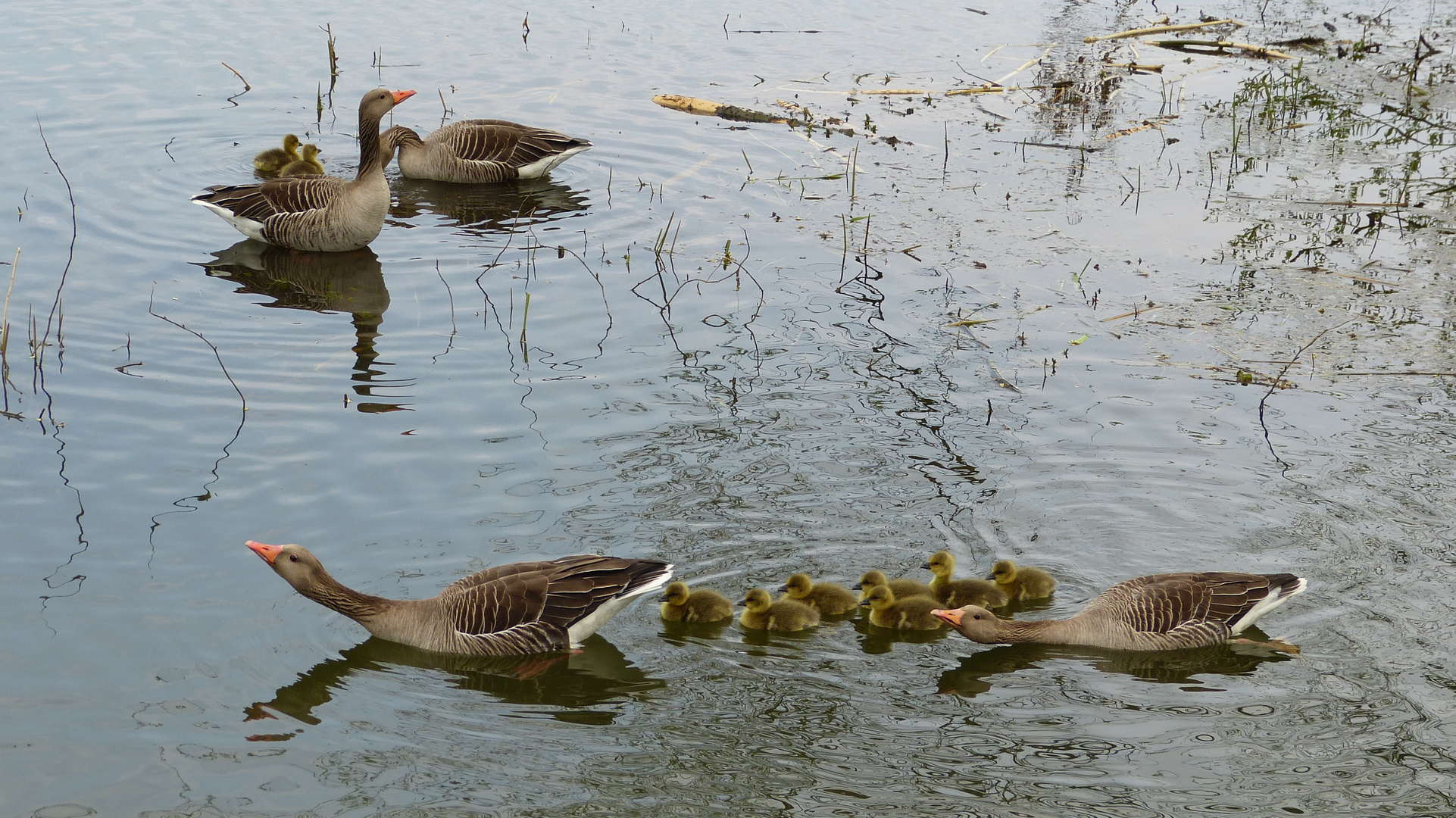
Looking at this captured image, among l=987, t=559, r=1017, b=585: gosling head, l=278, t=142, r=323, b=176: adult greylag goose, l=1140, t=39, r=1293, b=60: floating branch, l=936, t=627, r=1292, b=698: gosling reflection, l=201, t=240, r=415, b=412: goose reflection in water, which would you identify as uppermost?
l=1140, t=39, r=1293, b=60: floating branch

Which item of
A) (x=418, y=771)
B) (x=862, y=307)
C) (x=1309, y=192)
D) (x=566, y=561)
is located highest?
(x=1309, y=192)

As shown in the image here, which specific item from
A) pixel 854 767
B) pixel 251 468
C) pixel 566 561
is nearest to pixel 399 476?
pixel 251 468

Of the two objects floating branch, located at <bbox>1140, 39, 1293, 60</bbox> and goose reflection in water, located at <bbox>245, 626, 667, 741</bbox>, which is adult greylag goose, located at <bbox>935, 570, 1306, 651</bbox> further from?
floating branch, located at <bbox>1140, 39, 1293, 60</bbox>

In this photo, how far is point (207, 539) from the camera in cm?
783

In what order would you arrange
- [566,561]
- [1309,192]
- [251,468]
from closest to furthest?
[566,561]
[251,468]
[1309,192]

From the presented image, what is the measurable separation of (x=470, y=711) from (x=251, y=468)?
292 cm

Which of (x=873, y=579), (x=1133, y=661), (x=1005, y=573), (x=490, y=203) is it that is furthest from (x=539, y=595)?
(x=490, y=203)

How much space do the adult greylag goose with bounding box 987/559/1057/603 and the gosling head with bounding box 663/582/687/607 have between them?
1883mm

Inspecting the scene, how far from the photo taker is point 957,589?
7.82 meters

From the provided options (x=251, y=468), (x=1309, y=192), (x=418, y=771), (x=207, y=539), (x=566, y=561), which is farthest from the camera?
(x=1309, y=192)

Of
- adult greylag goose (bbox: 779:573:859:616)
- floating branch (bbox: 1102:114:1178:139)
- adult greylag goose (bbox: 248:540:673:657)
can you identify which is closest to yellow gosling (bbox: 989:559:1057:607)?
adult greylag goose (bbox: 779:573:859:616)

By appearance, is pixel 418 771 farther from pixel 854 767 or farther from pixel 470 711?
pixel 854 767

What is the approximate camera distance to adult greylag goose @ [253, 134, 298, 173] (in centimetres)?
1417

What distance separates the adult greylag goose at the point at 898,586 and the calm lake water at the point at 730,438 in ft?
1.04
